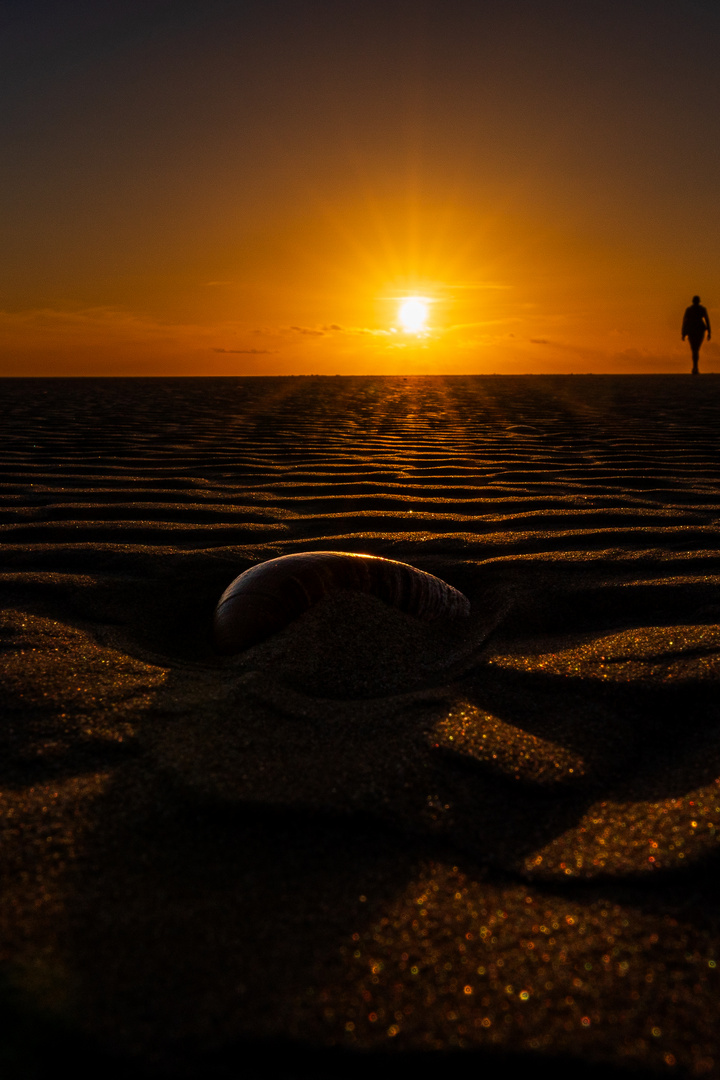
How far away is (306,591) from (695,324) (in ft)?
58.5

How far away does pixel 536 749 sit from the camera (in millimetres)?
1217

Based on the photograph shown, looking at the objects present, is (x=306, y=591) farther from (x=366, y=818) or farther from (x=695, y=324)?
(x=695, y=324)

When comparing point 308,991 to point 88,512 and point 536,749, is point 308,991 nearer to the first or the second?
point 536,749

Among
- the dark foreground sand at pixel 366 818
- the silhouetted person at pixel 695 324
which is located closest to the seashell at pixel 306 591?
the dark foreground sand at pixel 366 818

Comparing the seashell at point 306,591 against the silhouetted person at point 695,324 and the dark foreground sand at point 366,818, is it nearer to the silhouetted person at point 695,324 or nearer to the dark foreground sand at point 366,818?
the dark foreground sand at point 366,818

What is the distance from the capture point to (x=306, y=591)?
5.83 ft

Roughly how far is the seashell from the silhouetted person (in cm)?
1736

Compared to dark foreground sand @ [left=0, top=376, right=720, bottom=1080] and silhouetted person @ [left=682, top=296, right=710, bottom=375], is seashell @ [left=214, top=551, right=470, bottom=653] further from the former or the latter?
silhouetted person @ [left=682, top=296, right=710, bottom=375]

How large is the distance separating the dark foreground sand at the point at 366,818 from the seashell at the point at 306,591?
5 centimetres

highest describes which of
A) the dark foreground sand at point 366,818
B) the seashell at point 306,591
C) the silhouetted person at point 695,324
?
the silhouetted person at point 695,324

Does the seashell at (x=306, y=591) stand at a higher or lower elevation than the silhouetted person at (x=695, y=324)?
lower

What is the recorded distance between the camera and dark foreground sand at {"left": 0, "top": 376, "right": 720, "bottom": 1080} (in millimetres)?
710

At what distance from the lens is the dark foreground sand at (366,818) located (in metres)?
0.71

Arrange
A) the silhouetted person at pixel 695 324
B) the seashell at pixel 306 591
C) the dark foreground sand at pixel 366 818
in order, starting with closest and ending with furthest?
the dark foreground sand at pixel 366 818
the seashell at pixel 306 591
the silhouetted person at pixel 695 324
